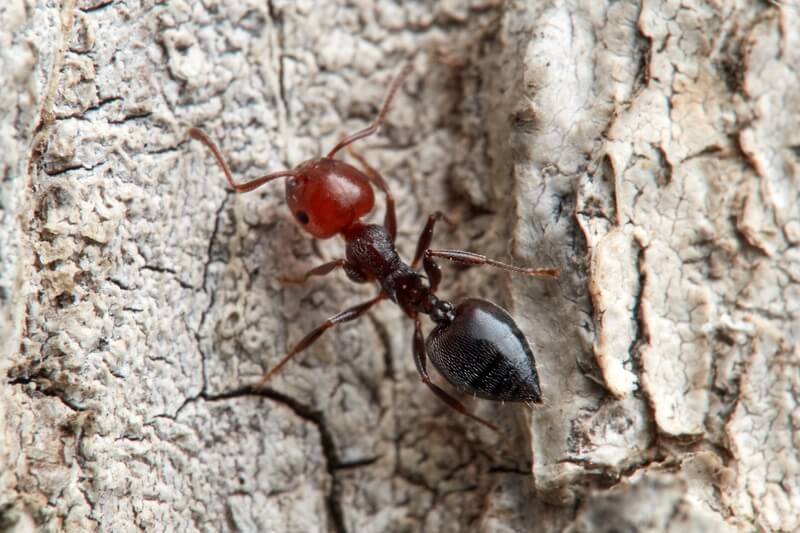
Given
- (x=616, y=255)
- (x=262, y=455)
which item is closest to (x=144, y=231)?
(x=262, y=455)

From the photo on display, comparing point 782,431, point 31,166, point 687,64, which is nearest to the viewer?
point 31,166

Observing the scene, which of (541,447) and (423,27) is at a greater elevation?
(423,27)

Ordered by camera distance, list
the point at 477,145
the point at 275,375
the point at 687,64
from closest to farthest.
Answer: the point at 687,64 → the point at 275,375 → the point at 477,145

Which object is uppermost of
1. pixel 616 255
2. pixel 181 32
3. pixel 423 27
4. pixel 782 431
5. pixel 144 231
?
pixel 423 27

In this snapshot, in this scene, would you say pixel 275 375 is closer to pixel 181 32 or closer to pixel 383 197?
pixel 383 197

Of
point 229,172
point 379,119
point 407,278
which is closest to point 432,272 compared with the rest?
point 407,278

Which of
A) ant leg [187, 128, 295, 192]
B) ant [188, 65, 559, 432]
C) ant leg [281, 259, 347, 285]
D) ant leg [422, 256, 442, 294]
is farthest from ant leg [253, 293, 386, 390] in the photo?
ant leg [187, 128, 295, 192]

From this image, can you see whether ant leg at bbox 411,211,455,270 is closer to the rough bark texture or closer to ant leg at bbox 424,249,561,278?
ant leg at bbox 424,249,561,278
